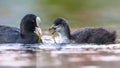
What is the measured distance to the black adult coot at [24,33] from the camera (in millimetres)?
19875

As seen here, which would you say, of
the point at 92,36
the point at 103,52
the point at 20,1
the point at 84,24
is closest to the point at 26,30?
the point at 92,36

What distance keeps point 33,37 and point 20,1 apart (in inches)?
647

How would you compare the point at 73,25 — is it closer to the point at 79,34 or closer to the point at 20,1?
the point at 79,34

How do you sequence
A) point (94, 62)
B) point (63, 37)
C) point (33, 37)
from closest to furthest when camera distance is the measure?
point (94, 62) → point (33, 37) → point (63, 37)

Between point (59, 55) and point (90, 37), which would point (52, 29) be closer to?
point (90, 37)

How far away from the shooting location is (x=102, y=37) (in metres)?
20.6

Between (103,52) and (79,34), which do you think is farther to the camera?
(79,34)

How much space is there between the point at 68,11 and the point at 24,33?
1277 cm

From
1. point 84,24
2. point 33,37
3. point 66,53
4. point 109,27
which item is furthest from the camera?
point 84,24

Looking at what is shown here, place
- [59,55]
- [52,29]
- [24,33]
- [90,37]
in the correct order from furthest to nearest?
[52,29]
[90,37]
[24,33]
[59,55]

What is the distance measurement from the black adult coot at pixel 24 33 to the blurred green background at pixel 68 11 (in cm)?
501

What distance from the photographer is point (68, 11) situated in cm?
3300

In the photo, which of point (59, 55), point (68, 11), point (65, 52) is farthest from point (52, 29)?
point (68, 11)

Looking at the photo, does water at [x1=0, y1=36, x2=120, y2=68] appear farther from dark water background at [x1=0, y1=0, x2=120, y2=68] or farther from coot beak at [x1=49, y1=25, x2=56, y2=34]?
coot beak at [x1=49, y1=25, x2=56, y2=34]
